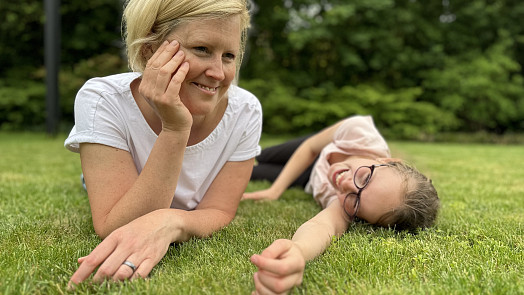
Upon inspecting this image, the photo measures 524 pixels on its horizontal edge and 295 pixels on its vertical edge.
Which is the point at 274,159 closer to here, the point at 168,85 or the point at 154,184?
the point at 154,184

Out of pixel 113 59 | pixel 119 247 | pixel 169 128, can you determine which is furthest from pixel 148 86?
pixel 113 59

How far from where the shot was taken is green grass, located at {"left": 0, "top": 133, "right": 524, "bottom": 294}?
1569 mm

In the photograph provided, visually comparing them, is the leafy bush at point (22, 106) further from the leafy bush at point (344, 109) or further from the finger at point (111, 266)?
the finger at point (111, 266)

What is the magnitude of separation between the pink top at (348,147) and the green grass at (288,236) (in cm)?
18

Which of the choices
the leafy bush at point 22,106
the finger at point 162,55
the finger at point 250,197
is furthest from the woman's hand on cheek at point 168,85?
the leafy bush at point 22,106

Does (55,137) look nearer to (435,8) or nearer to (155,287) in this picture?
(155,287)

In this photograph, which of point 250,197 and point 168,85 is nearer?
point 168,85

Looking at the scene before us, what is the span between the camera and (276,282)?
4.79 ft

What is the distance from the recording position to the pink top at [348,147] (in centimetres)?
342

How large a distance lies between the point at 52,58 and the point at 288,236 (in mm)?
12098

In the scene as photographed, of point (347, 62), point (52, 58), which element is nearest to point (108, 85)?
point (52, 58)

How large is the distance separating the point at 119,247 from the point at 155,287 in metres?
0.25

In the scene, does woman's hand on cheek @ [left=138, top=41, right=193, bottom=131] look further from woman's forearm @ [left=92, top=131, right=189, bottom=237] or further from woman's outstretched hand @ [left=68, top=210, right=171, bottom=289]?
woman's outstretched hand @ [left=68, top=210, right=171, bottom=289]

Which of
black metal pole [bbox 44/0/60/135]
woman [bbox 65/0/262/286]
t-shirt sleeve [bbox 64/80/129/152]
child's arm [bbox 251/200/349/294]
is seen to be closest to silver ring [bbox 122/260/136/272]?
woman [bbox 65/0/262/286]
